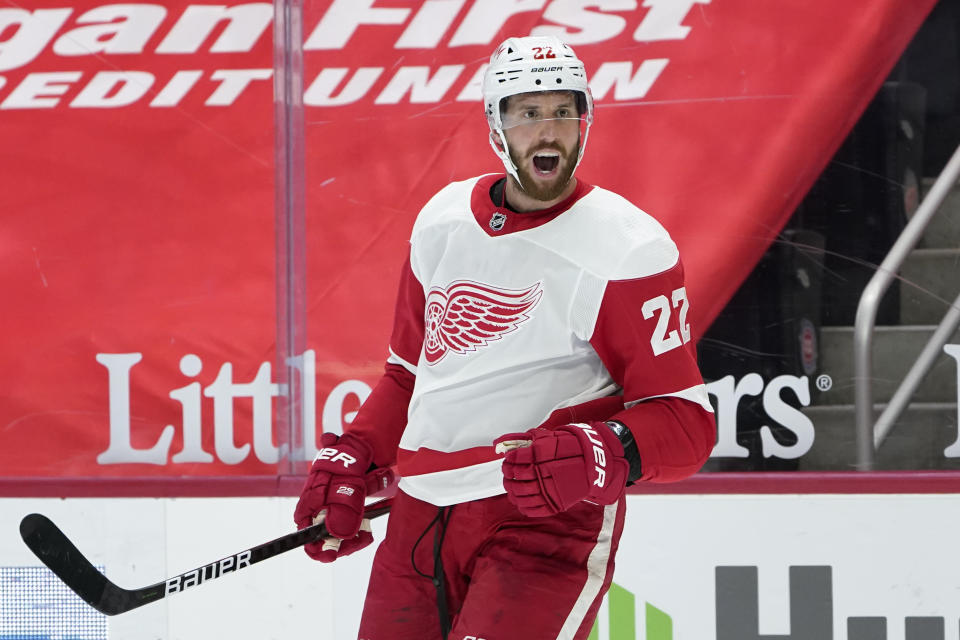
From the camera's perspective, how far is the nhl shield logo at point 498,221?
177cm

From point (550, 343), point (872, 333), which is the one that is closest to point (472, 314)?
point (550, 343)

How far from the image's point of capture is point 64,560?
6.27 feet

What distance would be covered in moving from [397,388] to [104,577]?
58cm

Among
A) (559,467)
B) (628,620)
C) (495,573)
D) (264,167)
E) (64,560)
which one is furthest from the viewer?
(264,167)

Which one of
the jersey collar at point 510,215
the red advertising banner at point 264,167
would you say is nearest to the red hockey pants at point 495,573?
the jersey collar at point 510,215

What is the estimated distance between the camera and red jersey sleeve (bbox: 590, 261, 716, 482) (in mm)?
1616

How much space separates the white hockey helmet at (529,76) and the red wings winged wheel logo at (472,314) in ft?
0.60

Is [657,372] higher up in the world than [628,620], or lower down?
higher up

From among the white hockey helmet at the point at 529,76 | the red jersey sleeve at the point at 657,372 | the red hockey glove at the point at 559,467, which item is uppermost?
the white hockey helmet at the point at 529,76

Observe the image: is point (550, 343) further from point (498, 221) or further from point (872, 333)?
point (872, 333)

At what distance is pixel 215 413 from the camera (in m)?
2.86

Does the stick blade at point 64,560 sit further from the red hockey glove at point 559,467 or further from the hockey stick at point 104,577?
the red hockey glove at point 559,467

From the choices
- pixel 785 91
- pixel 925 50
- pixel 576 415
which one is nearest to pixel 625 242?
pixel 576 415

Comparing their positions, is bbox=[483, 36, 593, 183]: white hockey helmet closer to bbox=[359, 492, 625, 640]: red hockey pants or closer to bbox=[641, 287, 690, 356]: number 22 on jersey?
bbox=[641, 287, 690, 356]: number 22 on jersey
